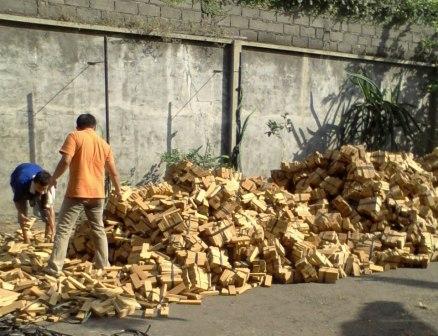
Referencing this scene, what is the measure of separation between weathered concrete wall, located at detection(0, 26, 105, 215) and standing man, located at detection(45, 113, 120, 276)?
63.5 inches

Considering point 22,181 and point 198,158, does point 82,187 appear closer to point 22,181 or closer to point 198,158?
point 22,181

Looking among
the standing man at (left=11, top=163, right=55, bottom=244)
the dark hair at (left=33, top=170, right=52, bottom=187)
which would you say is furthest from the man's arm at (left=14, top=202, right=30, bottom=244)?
the dark hair at (left=33, top=170, right=52, bottom=187)

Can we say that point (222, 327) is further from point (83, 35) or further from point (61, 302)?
point (83, 35)

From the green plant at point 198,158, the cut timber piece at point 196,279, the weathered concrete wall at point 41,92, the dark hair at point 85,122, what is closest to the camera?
the cut timber piece at point 196,279

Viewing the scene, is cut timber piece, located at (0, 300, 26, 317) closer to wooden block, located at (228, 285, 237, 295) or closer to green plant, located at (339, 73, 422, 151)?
wooden block, located at (228, 285, 237, 295)

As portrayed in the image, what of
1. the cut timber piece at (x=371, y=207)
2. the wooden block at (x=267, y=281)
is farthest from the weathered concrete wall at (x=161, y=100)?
the wooden block at (x=267, y=281)

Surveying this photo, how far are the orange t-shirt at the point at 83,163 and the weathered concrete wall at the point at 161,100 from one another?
219 cm

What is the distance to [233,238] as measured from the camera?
23.3ft

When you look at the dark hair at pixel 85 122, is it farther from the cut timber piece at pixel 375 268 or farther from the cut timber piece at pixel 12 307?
the cut timber piece at pixel 375 268

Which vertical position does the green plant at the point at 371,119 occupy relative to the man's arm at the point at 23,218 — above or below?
above

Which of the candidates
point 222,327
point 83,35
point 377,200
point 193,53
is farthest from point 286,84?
point 222,327

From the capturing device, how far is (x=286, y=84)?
35.7ft

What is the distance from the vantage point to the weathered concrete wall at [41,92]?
7.91 m

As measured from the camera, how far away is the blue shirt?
7.29m
